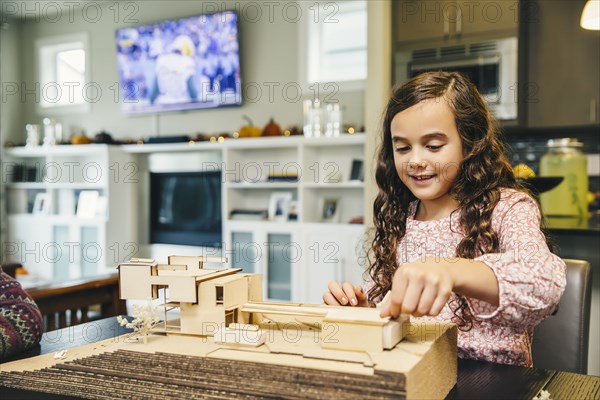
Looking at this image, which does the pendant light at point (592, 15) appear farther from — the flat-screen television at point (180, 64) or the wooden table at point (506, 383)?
the flat-screen television at point (180, 64)

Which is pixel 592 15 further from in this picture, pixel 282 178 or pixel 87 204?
pixel 87 204

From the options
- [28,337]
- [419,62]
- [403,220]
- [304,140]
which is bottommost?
[28,337]

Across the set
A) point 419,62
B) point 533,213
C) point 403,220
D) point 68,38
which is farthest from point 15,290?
point 68,38

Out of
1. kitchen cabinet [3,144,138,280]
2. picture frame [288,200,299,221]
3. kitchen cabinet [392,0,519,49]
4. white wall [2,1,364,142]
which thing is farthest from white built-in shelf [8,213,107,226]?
kitchen cabinet [392,0,519,49]

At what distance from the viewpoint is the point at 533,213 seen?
106 cm

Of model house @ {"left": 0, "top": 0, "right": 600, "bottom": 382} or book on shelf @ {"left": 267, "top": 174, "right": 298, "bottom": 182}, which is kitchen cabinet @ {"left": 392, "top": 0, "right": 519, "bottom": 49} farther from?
book on shelf @ {"left": 267, "top": 174, "right": 298, "bottom": 182}

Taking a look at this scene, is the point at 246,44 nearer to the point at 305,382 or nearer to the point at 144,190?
the point at 144,190

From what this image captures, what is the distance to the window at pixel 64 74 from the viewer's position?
19.1 ft

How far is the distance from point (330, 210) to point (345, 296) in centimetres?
334

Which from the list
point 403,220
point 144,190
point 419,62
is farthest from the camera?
point 144,190

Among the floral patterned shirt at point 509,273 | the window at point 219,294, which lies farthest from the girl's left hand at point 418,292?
the window at point 219,294

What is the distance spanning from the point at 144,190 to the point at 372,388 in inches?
200

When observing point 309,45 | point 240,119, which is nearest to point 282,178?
point 240,119

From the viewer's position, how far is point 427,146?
1072 mm
